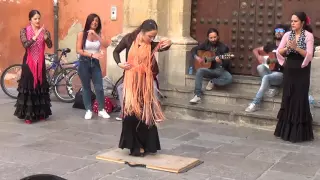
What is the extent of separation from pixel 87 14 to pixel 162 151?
5028 millimetres

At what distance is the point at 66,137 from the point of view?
6855mm

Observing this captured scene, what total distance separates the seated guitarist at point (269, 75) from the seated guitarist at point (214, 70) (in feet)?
2.03

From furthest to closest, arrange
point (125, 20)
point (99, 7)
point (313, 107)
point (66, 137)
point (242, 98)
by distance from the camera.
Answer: point (99, 7)
point (125, 20)
point (242, 98)
point (313, 107)
point (66, 137)

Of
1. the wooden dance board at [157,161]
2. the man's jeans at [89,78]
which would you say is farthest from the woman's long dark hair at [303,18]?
the man's jeans at [89,78]

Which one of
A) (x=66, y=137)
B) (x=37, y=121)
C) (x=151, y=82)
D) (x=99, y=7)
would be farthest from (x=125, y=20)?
(x=151, y=82)

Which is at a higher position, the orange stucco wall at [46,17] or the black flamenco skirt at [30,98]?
the orange stucco wall at [46,17]

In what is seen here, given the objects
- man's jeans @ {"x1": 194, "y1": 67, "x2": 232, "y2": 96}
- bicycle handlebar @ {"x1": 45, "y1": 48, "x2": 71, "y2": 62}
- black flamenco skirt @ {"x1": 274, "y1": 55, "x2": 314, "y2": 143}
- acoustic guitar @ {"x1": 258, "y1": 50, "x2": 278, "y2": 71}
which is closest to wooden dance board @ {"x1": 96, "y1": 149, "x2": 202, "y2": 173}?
black flamenco skirt @ {"x1": 274, "y1": 55, "x2": 314, "y2": 143}

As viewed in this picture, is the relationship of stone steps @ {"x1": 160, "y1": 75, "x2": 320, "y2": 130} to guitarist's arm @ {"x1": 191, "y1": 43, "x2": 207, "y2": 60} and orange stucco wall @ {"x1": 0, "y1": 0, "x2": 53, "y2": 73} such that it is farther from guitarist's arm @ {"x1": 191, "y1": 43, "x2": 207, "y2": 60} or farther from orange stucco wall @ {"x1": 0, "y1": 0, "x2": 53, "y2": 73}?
orange stucco wall @ {"x1": 0, "y1": 0, "x2": 53, "y2": 73}

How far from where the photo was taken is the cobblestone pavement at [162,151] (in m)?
5.27

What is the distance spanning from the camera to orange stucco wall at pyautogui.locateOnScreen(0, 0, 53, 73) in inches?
434

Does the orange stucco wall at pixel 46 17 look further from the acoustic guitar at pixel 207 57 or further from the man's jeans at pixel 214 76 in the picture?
the man's jeans at pixel 214 76

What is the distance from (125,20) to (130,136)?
4.21 meters

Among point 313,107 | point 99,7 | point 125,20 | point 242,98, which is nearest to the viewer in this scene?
point 313,107

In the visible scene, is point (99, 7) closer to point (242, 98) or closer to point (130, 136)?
point (242, 98)
